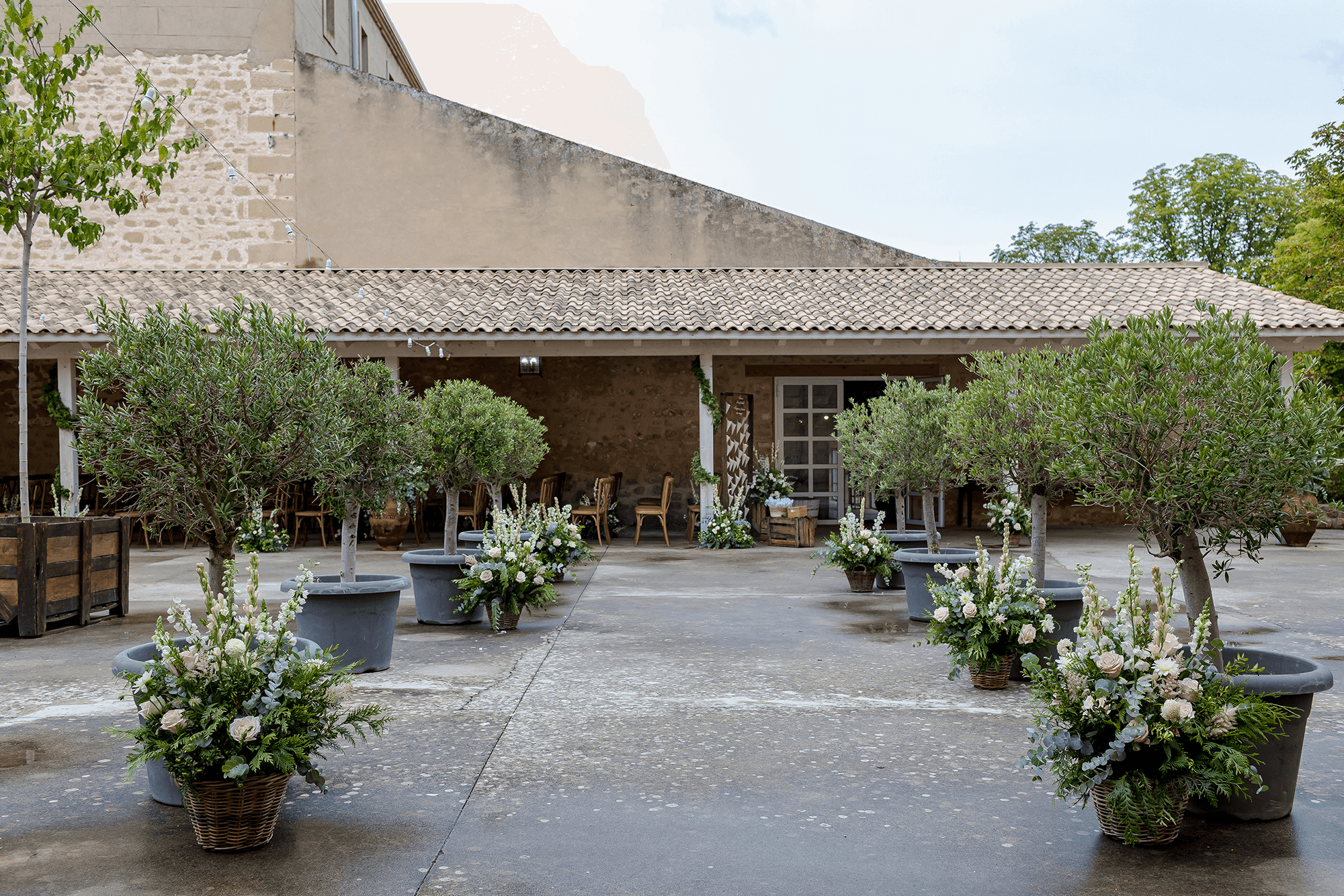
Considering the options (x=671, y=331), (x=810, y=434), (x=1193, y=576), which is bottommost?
(x=1193, y=576)

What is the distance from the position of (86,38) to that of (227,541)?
46.8 feet

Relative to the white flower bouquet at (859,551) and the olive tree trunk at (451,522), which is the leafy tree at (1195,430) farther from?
the white flower bouquet at (859,551)

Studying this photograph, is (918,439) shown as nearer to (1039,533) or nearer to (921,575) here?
(921,575)

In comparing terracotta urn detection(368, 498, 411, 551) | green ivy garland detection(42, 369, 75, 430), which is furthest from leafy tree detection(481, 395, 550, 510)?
green ivy garland detection(42, 369, 75, 430)

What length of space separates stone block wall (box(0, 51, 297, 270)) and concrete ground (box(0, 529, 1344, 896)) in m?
10.2

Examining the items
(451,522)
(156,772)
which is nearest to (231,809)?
(156,772)

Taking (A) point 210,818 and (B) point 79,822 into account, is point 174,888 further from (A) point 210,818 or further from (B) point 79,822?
(B) point 79,822

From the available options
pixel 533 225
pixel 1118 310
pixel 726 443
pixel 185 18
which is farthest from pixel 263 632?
pixel 185 18

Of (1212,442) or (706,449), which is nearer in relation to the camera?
(1212,442)

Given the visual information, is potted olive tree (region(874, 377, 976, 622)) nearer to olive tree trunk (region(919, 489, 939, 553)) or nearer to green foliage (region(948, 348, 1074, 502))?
olive tree trunk (region(919, 489, 939, 553))

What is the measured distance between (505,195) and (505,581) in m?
10.1

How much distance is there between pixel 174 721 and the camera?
281cm

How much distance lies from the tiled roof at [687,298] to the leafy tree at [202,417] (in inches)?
295

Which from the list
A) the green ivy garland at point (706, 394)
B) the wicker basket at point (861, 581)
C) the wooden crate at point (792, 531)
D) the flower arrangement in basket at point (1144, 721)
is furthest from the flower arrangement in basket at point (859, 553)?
the flower arrangement in basket at point (1144, 721)
